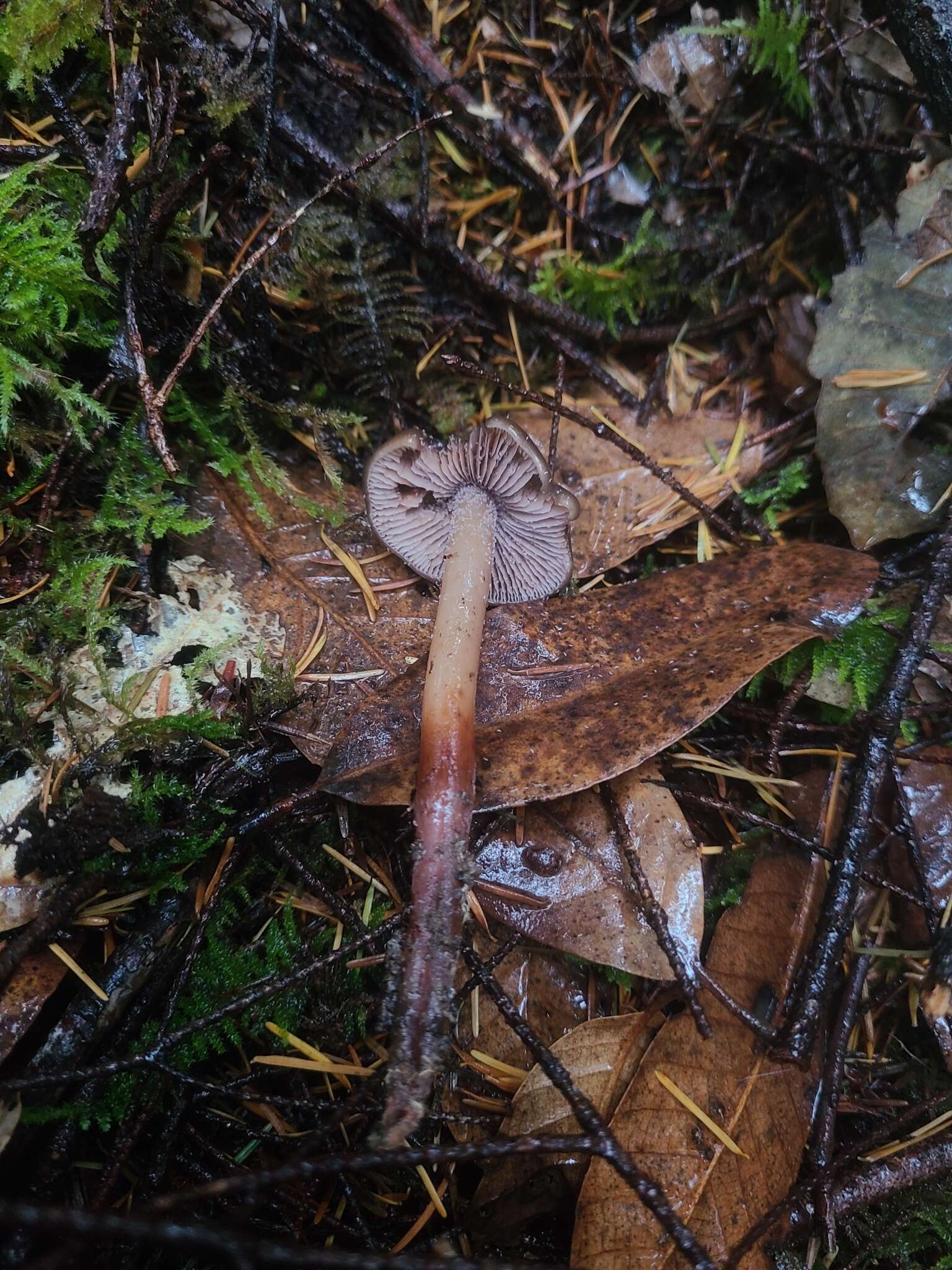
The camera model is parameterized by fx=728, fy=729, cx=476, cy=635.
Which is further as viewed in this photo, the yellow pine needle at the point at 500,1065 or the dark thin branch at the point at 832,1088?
the yellow pine needle at the point at 500,1065

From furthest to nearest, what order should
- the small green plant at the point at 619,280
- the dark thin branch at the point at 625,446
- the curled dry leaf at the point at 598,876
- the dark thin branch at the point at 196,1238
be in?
the small green plant at the point at 619,280 → the dark thin branch at the point at 625,446 → the curled dry leaf at the point at 598,876 → the dark thin branch at the point at 196,1238

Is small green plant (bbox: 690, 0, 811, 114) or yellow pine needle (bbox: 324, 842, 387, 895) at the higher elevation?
small green plant (bbox: 690, 0, 811, 114)

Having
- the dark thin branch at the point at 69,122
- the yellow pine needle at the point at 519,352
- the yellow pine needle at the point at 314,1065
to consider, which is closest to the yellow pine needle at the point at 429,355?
the yellow pine needle at the point at 519,352

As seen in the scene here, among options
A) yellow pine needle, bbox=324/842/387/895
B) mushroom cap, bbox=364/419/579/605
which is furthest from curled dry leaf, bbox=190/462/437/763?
yellow pine needle, bbox=324/842/387/895

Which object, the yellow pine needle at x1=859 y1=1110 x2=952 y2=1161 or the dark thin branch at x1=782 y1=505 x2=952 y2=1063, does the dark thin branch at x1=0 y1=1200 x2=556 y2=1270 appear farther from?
the yellow pine needle at x1=859 y1=1110 x2=952 y2=1161

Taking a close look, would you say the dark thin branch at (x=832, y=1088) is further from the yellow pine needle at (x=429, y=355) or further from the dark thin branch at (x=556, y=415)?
the yellow pine needle at (x=429, y=355)

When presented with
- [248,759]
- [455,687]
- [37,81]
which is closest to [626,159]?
[37,81]

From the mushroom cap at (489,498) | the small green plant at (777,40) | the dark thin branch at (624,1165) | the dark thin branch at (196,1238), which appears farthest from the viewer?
the small green plant at (777,40)

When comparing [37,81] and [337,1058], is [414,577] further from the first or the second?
[37,81]

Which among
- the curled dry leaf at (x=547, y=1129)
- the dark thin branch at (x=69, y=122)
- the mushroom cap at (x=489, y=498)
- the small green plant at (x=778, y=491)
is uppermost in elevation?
the dark thin branch at (x=69, y=122)
